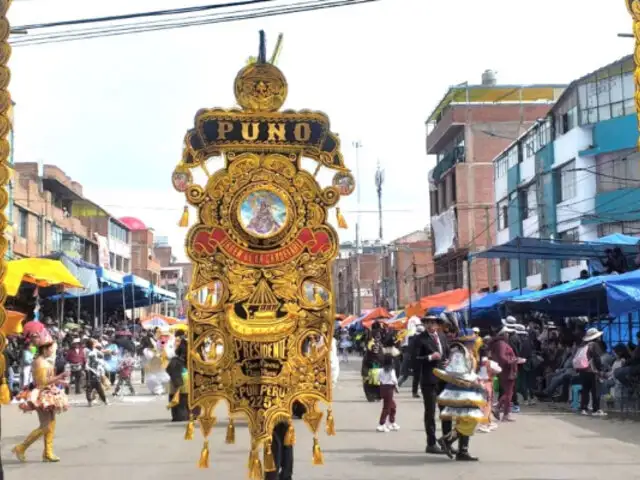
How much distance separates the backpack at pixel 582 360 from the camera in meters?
17.9

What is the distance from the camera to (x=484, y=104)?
58.8 m

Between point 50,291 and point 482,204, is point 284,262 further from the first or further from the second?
point 482,204

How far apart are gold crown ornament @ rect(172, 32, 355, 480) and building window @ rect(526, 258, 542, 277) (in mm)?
37391

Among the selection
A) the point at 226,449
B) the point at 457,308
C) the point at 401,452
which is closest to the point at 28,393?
the point at 226,449

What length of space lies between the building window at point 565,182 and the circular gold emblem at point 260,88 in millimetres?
31629

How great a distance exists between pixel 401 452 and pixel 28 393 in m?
4.90

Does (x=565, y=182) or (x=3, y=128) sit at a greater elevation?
(x=565, y=182)

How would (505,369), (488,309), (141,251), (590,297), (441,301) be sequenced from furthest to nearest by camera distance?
(141,251) < (441,301) < (488,309) < (590,297) < (505,369)

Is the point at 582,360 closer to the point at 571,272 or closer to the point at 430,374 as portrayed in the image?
the point at 430,374

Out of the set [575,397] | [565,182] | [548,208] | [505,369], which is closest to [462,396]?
[505,369]

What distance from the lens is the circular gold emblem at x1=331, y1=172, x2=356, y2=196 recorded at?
8984mm

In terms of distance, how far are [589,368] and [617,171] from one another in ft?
68.5

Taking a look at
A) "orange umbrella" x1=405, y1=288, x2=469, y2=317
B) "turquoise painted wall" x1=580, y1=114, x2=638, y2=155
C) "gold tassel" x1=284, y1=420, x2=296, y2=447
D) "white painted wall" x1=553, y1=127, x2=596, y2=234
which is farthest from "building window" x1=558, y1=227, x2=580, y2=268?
"gold tassel" x1=284, y1=420, x2=296, y2=447

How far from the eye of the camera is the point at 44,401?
12.5 m
